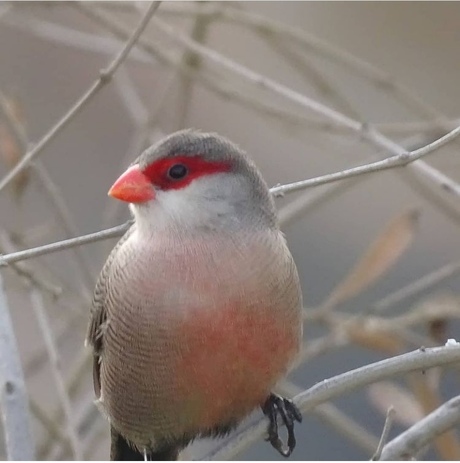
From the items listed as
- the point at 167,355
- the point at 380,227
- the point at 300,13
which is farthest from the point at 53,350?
the point at 300,13

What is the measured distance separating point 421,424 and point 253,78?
3.90ft

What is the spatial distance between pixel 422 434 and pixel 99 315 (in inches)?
39.2

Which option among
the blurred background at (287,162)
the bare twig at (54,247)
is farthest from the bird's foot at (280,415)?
the bare twig at (54,247)

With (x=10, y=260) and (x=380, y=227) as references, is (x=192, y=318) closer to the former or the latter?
(x=10, y=260)

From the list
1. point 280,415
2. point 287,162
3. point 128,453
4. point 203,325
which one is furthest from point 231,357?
point 287,162

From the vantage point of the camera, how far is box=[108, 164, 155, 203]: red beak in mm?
2723

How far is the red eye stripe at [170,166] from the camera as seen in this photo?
2770 mm

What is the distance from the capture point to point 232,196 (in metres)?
2.82

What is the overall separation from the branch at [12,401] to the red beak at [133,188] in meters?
0.43

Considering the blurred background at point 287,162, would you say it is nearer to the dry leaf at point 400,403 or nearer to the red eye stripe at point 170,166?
the dry leaf at point 400,403

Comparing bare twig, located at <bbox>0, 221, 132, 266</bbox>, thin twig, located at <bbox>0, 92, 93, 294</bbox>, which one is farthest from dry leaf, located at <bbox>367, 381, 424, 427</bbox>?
bare twig, located at <bbox>0, 221, 132, 266</bbox>

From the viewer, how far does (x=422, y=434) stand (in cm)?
246

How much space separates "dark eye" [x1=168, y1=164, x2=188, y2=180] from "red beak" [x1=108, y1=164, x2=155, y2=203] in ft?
0.20

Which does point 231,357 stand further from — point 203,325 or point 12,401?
point 12,401
